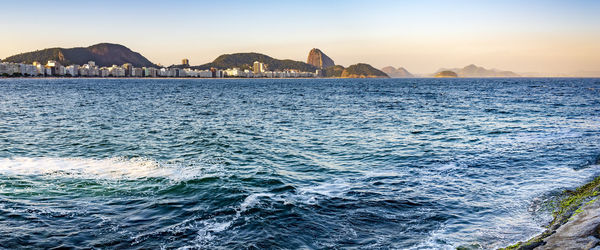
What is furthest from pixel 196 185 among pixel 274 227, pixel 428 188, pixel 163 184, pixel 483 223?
pixel 483 223

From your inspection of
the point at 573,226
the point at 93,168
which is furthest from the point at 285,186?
the point at 93,168

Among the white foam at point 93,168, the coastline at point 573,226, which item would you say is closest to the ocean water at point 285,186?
the white foam at point 93,168

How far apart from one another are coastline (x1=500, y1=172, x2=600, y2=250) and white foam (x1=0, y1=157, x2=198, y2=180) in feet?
43.7

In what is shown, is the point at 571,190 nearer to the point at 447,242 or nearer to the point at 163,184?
the point at 447,242

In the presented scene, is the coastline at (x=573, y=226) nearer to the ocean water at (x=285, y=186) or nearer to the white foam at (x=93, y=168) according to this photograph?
the ocean water at (x=285, y=186)

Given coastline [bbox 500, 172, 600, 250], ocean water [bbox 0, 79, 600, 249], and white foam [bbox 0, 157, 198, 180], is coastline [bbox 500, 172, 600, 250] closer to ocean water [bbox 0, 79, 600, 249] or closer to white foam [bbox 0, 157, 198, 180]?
ocean water [bbox 0, 79, 600, 249]

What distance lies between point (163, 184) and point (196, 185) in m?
1.43

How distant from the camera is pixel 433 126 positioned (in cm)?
3403

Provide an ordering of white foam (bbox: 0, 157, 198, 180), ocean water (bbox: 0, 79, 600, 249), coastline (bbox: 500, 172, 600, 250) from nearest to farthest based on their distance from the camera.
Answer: coastline (bbox: 500, 172, 600, 250)
ocean water (bbox: 0, 79, 600, 249)
white foam (bbox: 0, 157, 198, 180)

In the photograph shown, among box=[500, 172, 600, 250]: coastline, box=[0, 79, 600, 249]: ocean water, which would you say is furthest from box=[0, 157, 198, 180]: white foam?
box=[500, 172, 600, 250]: coastline

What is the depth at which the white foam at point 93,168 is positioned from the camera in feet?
56.6

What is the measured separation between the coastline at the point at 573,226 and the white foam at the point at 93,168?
13.3m

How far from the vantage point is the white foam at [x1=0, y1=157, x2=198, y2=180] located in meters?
17.3

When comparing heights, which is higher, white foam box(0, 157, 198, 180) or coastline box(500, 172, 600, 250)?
coastline box(500, 172, 600, 250)
